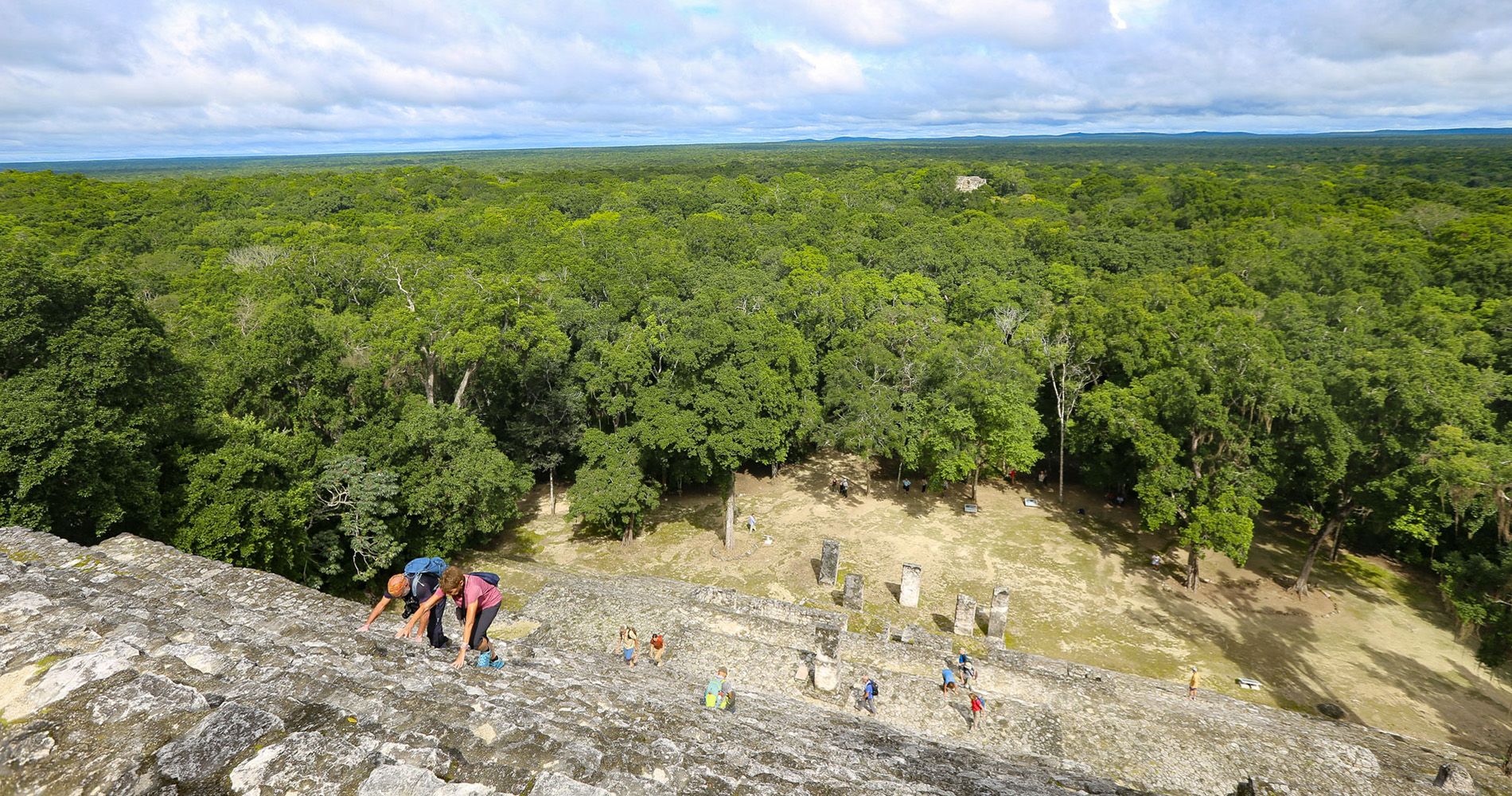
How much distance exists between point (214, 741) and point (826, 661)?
9.78m

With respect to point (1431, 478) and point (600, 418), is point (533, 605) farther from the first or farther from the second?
point (1431, 478)

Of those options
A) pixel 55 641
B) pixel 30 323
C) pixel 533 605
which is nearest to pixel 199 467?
pixel 30 323

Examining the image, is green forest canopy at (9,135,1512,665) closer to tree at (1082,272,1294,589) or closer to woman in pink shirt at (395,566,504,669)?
tree at (1082,272,1294,589)

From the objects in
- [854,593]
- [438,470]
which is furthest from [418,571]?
[854,593]

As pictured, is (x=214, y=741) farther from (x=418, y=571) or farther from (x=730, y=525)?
(x=730, y=525)

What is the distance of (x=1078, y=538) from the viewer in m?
21.2

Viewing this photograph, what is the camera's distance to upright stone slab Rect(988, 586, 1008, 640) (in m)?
15.8

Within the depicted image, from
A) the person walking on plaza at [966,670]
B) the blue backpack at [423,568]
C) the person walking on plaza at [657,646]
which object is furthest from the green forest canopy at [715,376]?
the person walking on plaza at [966,670]

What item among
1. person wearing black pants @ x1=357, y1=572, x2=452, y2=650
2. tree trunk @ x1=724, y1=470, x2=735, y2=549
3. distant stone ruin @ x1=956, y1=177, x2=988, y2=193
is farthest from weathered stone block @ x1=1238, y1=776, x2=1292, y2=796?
distant stone ruin @ x1=956, y1=177, x2=988, y2=193

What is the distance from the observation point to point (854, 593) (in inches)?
663

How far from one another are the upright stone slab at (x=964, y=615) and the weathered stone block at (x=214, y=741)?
14.8 m

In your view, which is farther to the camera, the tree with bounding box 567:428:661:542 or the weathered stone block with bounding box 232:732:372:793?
the tree with bounding box 567:428:661:542

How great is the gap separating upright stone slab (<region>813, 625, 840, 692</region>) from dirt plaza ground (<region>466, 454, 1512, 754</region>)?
317 centimetres

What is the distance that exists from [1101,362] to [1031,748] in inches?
695
